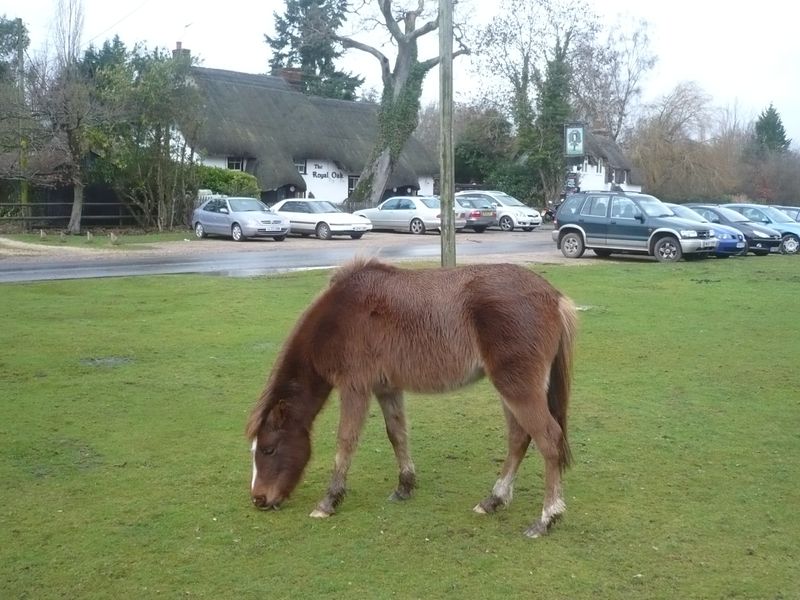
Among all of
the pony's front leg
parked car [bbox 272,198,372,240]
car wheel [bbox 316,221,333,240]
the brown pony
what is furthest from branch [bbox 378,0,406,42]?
the pony's front leg

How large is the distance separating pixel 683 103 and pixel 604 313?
204 ft

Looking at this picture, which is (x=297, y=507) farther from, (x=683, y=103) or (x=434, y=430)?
(x=683, y=103)

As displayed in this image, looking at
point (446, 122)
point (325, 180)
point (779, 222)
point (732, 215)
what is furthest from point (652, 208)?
point (325, 180)

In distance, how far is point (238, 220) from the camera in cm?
3541

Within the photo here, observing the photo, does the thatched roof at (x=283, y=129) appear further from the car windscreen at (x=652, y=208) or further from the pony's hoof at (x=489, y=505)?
the pony's hoof at (x=489, y=505)

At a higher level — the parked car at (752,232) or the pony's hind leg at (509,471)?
the parked car at (752,232)

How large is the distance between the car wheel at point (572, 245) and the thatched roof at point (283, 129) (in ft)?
79.7

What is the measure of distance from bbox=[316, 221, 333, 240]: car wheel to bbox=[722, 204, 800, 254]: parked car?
15190 mm

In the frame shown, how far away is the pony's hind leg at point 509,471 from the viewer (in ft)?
19.2

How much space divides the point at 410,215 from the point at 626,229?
16.6 m

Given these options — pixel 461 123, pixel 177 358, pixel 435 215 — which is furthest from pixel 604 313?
pixel 461 123

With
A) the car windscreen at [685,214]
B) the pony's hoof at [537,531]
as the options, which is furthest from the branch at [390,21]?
the pony's hoof at [537,531]

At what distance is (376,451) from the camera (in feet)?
23.9

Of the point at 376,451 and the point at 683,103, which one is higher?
the point at 683,103
